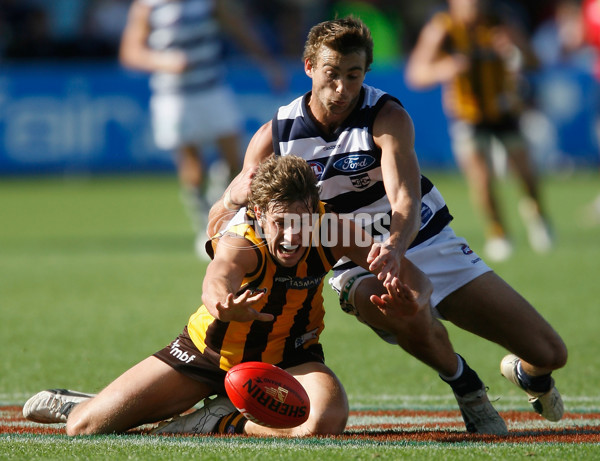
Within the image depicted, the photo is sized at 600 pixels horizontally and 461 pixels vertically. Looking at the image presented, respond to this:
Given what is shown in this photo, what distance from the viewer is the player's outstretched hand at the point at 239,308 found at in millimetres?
3705

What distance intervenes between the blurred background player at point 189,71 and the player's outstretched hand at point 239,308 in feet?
19.2

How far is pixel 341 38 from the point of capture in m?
4.40

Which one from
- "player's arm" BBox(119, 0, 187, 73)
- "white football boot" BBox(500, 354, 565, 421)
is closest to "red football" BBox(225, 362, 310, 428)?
"white football boot" BBox(500, 354, 565, 421)

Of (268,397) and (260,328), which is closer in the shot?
(268,397)

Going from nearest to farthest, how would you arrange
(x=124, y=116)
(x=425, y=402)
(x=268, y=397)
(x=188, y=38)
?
(x=268, y=397), (x=425, y=402), (x=188, y=38), (x=124, y=116)

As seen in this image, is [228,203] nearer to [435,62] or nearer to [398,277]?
[398,277]

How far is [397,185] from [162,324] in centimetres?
303

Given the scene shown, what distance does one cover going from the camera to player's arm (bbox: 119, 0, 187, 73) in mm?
9578

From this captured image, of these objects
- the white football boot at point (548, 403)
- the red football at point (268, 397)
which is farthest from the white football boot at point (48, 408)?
the white football boot at point (548, 403)

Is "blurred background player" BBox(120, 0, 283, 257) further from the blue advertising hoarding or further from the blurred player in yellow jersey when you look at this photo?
the blue advertising hoarding

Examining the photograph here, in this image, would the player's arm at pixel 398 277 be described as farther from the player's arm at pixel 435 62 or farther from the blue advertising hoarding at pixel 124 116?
the blue advertising hoarding at pixel 124 116

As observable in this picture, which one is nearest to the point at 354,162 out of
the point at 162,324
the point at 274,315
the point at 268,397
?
the point at 274,315

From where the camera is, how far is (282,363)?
446 centimetres

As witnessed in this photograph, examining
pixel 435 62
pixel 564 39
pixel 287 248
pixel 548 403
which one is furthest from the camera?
pixel 564 39
